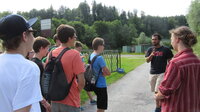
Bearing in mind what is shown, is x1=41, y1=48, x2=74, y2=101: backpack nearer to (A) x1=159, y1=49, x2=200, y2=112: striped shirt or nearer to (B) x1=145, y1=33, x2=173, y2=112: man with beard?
(A) x1=159, y1=49, x2=200, y2=112: striped shirt

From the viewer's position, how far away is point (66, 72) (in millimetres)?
2941

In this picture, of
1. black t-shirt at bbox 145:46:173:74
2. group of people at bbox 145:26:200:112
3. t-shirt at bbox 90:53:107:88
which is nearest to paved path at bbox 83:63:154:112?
black t-shirt at bbox 145:46:173:74

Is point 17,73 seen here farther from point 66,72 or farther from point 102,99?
point 102,99

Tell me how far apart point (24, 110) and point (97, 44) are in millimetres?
3241

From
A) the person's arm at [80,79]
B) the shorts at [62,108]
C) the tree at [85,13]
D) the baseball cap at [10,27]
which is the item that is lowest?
the shorts at [62,108]

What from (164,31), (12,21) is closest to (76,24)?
(164,31)

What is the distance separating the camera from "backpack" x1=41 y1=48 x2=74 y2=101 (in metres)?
2.91

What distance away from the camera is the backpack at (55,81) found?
2908mm

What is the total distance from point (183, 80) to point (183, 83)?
0.14ft

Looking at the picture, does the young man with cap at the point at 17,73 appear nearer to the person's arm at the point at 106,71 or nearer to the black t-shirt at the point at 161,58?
the person's arm at the point at 106,71

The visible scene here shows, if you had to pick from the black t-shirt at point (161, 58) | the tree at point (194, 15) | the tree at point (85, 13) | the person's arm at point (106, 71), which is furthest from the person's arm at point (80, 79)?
the tree at point (85, 13)

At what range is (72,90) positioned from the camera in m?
3.06

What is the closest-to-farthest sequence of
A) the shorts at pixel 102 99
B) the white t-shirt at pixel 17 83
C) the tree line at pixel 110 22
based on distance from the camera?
the white t-shirt at pixel 17 83 → the shorts at pixel 102 99 → the tree line at pixel 110 22

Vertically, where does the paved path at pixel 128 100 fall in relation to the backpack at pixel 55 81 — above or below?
below
